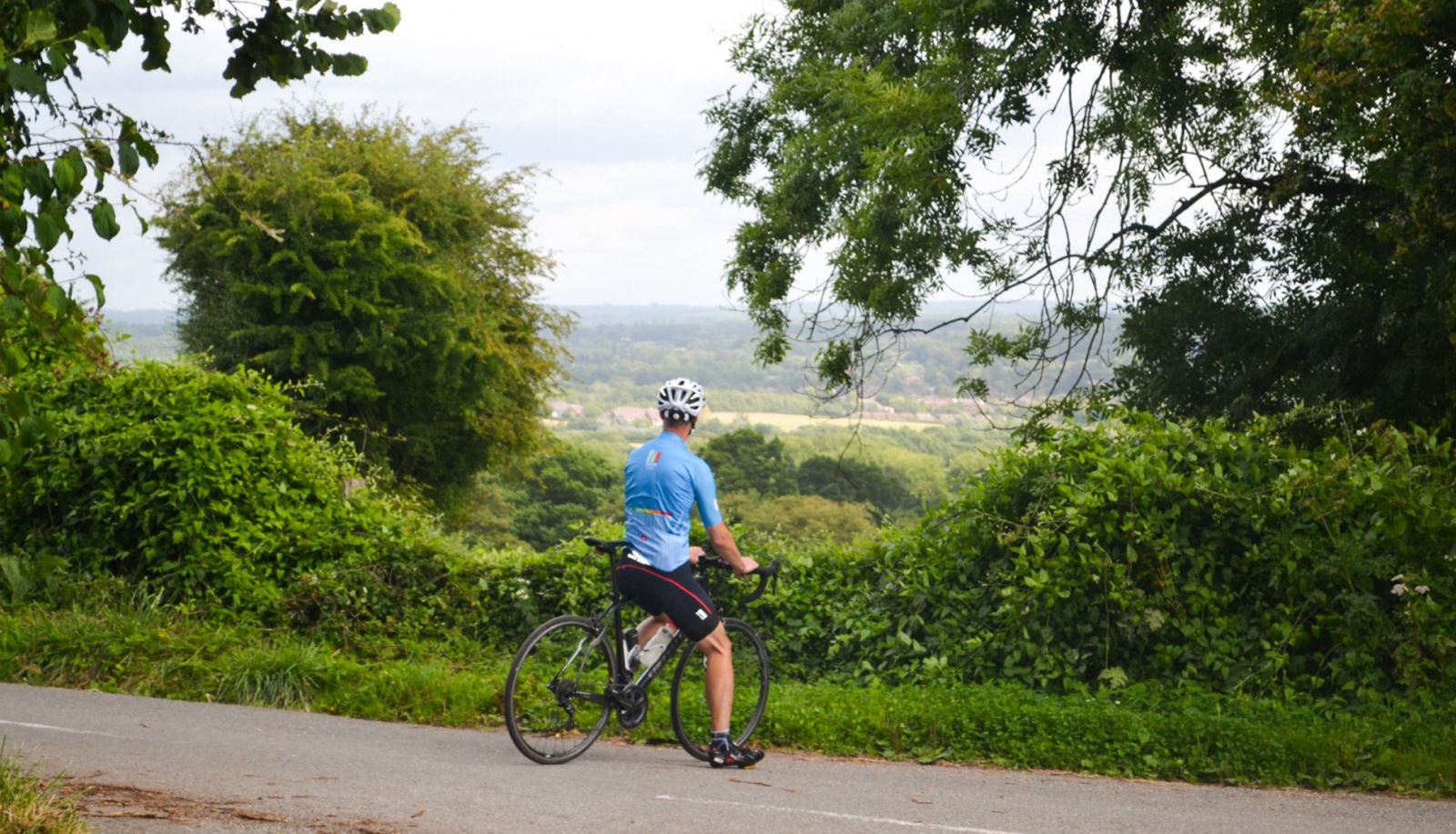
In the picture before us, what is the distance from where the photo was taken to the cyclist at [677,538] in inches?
302

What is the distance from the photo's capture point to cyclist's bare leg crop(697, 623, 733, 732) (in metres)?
7.88

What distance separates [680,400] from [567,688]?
175 cm

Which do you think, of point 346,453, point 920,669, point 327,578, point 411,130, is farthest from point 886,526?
point 411,130

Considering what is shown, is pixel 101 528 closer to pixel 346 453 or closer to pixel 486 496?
pixel 346 453

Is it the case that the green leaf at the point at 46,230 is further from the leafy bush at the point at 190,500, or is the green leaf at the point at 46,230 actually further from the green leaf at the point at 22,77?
the leafy bush at the point at 190,500

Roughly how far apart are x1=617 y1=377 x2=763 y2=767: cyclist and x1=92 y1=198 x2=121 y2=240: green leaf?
3.42 metres

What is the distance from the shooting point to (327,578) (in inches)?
458

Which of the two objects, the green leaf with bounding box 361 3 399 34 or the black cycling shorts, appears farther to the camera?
the black cycling shorts

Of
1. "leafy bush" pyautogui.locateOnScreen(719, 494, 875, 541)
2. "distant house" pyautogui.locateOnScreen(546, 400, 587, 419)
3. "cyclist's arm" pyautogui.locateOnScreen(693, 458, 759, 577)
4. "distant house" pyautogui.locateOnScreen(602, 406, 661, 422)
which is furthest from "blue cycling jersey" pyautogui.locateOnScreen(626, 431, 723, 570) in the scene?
"distant house" pyautogui.locateOnScreen(546, 400, 587, 419)

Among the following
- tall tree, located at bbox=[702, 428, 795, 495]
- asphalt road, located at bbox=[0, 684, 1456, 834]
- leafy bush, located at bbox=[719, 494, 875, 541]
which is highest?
asphalt road, located at bbox=[0, 684, 1456, 834]

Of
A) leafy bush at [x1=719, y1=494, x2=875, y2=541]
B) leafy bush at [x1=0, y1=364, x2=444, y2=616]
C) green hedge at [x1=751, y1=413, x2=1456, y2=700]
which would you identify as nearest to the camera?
green hedge at [x1=751, y1=413, x2=1456, y2=700]

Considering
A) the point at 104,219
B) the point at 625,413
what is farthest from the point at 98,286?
Result: the point at 625,413

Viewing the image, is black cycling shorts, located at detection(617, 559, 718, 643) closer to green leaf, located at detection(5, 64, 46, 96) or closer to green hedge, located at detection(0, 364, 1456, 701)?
green hedge, located at detection(0, 364, 1456, 701)

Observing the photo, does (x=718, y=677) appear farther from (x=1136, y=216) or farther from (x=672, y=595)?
(x=1136, y=216)
